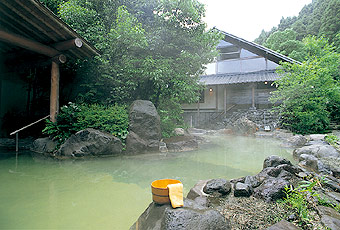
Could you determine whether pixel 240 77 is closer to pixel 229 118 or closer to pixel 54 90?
pixel 229 118

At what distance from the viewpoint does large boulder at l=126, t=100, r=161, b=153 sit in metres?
6.14

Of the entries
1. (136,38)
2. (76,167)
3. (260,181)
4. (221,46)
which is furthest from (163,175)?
(221,46)

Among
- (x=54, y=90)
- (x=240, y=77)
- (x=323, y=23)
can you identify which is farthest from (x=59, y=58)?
(x=323, y=23)

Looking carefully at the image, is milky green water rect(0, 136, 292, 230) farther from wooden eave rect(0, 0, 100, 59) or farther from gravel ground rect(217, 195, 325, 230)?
wooden eave rect(0, 0, 100, 59)

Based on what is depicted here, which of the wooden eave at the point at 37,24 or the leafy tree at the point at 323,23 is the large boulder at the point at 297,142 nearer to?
the wooden eave at the point at 37,24

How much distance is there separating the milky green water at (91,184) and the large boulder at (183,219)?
420 mm

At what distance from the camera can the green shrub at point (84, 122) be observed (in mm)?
5836

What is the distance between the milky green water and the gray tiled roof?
9.44m

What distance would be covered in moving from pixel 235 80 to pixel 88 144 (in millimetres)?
12341

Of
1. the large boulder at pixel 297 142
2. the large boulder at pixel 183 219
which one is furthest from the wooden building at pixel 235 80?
the large boulder at pixel 183 219

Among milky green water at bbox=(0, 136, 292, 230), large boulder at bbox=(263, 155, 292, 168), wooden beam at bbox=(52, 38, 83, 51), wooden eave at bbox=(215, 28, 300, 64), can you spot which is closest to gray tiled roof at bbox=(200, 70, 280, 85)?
wooden eave at bbox=(215, 28, 300, 64)

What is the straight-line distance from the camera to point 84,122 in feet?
19.2

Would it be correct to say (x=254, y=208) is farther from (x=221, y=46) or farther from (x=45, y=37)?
(x=221, y=46)

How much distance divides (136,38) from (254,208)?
6.67 m
